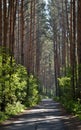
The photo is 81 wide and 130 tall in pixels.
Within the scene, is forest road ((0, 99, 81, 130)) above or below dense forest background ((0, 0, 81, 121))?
below

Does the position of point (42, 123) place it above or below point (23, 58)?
below

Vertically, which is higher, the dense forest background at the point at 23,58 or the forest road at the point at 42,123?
the dense forest background at the point at 23,58

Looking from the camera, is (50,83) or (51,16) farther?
(50,83)

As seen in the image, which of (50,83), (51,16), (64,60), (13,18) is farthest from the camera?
(50,83)

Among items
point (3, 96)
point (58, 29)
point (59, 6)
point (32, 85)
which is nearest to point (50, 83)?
point (58, 29)

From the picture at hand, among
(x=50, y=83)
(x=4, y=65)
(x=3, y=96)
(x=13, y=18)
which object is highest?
(x=13, y=18)

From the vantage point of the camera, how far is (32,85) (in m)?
39.8

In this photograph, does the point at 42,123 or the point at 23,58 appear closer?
the point at 42,123

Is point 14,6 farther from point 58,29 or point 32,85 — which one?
point 58,29

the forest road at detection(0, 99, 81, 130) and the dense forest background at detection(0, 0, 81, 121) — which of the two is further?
the dense forest background at detection(0, 0, 81, 121)

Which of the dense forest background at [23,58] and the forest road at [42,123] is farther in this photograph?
the dense forest background at [23,58]

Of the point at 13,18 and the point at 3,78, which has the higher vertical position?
the point at 13,18

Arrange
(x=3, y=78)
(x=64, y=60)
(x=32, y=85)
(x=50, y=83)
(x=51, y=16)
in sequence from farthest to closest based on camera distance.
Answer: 1. (x=50, y=83)
2. (x=51, y=16)
3. (x=64, y=60)
4. (x=32, y=85)
5. (x=3, y=78)

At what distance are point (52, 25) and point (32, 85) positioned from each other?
2625cm
